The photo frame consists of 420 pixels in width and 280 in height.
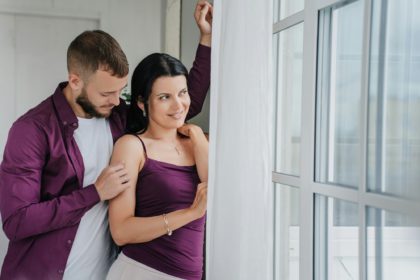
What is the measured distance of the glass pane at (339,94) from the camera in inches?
35.9

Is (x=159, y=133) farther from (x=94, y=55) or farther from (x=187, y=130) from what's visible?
(x=94, y=55)

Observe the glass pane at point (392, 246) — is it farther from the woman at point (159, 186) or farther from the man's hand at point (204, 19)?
the man's hand at point (204, 19)

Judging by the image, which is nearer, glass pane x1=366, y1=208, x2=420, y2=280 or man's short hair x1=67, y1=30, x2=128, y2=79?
glass pane x1=366, y1=208, x2=420, y2=280

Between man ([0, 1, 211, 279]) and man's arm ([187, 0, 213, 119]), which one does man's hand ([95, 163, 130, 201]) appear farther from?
man's arm ([187, 0, 213, 119])

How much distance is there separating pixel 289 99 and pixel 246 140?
0.26m

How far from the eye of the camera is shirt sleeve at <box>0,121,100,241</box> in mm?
1239

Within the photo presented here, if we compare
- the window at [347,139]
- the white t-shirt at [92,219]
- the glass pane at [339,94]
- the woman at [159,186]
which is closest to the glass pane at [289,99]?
the window at [347,139]

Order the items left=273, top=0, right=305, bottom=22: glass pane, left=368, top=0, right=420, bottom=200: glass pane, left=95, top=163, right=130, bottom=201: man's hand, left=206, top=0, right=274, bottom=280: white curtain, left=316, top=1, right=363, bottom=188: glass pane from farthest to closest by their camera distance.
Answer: left=95, top=163, right=130, bottom=201: man's hand → left=273, top=0, right=305, bottom=22: glass pane → left=206, top=0, right=274, bottom=280: white curtain → left=316, top=1, right=363, bottom=188: glass pane → left=368, top=0, right=420, bottom=200: glass pane

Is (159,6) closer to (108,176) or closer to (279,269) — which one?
(108,176)

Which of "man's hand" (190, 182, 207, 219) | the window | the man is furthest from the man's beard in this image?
the window

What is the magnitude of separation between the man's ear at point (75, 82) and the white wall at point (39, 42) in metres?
0.04

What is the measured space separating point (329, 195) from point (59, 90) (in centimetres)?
82

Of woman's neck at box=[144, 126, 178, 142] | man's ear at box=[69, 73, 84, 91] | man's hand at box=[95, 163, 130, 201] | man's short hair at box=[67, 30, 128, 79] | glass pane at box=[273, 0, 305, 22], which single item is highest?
glass pane at box=[273, 0, 305, 22]

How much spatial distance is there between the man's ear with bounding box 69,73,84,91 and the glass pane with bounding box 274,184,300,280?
641 mm
